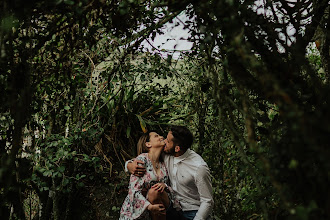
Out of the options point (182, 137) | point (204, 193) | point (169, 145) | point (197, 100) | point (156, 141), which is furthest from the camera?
point (197, 100)

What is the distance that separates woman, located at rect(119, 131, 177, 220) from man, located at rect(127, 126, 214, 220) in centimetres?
8

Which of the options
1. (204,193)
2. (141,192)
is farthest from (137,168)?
(204,193)

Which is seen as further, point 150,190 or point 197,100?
point 197,100

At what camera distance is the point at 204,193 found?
3.54m

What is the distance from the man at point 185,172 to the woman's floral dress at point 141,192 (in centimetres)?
7

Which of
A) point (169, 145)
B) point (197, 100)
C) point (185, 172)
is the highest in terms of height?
point (197, 100)

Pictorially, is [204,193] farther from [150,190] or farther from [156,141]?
[156,141]

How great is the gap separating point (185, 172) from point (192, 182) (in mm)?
123

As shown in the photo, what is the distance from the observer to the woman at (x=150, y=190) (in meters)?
3.60

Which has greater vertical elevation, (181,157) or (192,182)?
(181,157)

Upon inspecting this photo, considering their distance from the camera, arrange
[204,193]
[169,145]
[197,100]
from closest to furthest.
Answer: [204,193] < [169,145] < [197,100]

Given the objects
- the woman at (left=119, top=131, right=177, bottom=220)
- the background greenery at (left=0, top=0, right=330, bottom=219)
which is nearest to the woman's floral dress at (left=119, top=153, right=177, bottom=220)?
the woman at (left=119, top=131, right=177, bottom=220)

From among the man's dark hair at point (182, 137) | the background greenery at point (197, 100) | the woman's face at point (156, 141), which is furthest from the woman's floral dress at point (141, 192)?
the background greenery at point (197, 100)

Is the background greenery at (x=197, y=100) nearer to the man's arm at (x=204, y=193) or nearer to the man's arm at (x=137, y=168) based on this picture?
the man's arm at (x=204, y=193)
